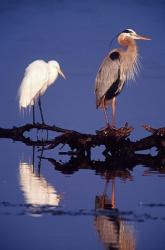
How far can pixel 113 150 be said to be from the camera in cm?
1364

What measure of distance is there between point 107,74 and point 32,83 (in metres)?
3.63

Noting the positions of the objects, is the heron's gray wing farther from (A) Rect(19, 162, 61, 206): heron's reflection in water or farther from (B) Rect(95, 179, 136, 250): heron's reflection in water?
(B) Rect(95, 179, 136, 250): heron's reflection in water

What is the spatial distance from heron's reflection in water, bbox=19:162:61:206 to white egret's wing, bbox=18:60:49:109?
574cm

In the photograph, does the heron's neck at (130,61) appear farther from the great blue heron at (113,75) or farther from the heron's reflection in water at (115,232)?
the heron's reflection in water at (115,232)

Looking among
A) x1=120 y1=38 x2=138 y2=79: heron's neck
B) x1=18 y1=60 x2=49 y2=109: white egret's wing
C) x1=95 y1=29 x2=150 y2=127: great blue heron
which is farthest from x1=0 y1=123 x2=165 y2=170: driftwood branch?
x1=18 y1=60 x2=49 y2=109: white egret's wing

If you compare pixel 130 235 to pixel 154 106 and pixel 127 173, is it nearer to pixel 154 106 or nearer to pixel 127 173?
pixel 127 173

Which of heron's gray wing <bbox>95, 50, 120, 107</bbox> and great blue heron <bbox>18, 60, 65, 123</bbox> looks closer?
heron's gray wing <bbox>95, 50, 120, 107</bbox>

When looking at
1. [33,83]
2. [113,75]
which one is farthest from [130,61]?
[33,83]

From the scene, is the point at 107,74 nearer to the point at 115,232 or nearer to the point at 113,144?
the point at 113,144

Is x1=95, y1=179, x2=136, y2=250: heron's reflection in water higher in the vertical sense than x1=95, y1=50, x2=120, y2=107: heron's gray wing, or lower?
lower

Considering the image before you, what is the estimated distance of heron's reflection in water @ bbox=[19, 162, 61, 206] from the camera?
9156 mm

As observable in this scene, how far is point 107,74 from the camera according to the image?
47.6 ft

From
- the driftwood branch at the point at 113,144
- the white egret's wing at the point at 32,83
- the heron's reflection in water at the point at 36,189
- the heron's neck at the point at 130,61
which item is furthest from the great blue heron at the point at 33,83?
the heron's reflection in water at the point at 36,189

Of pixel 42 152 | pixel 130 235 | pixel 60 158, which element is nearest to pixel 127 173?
pixel 60 158
